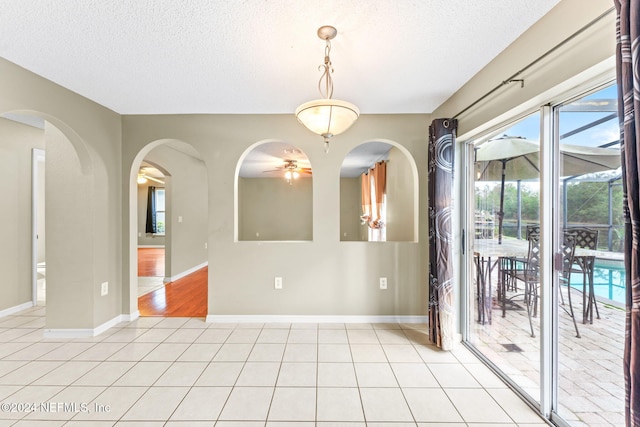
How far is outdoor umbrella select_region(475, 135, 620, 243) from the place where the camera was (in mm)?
1471

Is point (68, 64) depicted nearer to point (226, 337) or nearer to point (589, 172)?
point (226, 337)

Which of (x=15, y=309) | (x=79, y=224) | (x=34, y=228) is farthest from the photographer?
(x=34, y=228)

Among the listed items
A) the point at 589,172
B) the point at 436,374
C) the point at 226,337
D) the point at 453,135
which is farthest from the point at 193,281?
the point at 589,172

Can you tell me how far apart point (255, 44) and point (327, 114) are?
705mm

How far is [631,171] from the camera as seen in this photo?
3.32ft

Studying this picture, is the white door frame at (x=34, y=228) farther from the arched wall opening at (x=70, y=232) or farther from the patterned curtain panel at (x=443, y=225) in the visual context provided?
the patterned curtain panel at (x=443, y=225)

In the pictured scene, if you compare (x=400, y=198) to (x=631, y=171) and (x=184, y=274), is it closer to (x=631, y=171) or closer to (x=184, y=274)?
(x=631, y=171)

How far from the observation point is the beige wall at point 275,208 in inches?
348

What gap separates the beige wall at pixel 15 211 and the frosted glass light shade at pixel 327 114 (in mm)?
4075

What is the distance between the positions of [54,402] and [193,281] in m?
3.26

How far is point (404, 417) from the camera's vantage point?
1712 mm

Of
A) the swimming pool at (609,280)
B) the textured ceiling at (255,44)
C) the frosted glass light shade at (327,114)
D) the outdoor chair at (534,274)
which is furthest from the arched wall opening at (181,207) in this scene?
the swimming pool at (609,280)

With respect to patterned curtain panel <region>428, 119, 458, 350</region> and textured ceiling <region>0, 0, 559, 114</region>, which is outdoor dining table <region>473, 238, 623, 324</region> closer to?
patterned curtain panel <region>428, 119, 458, 350</region>

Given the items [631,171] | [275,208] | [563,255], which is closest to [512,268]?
[563,255]
